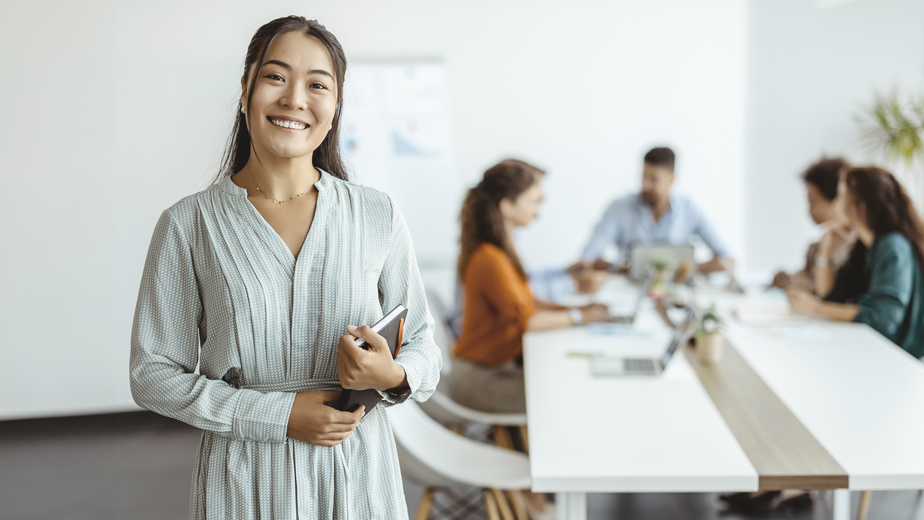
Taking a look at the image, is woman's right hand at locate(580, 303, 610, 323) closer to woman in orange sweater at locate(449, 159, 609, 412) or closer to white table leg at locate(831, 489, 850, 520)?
woman in orange sweater at locate(449, 159, 609, 412)

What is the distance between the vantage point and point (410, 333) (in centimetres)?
140

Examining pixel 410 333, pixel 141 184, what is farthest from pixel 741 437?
pixel 141 184

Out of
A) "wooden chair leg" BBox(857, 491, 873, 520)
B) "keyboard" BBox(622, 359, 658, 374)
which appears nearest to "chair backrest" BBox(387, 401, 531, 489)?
"keyboard" BBox(622, 359, 658, 374)

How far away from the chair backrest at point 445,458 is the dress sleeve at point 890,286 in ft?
5.86

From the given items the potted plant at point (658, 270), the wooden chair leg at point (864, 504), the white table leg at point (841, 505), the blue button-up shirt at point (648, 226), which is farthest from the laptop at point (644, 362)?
the blue button-up shirt at point (648, 226)

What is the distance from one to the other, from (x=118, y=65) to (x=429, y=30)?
309 cm

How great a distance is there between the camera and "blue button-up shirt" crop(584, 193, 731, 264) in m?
4.54

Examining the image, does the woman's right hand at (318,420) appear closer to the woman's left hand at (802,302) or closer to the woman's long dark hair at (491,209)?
the woman's long dark hair at (491,209)

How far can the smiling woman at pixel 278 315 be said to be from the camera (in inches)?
47.5

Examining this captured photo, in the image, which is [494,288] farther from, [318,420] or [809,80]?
[809,80]

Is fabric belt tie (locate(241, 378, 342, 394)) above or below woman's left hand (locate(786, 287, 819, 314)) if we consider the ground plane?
above

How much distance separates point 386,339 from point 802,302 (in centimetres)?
274

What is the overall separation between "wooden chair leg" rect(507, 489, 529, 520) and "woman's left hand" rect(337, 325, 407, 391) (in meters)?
1.53

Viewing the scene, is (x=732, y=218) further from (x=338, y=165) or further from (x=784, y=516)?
(x=338, y=165)
